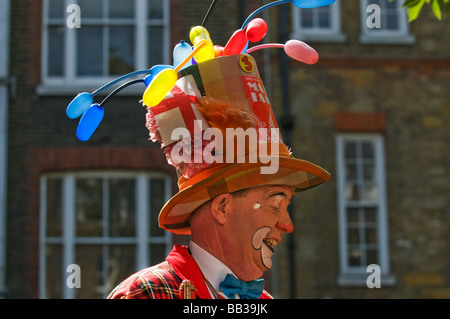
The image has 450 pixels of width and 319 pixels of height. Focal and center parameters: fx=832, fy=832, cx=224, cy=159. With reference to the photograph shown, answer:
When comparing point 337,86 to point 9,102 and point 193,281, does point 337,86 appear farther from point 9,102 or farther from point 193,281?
point 193,281

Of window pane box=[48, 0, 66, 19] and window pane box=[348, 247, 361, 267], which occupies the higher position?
window pane box=[48, 0, 66, 19]

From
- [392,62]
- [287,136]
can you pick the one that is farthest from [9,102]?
[392,62]

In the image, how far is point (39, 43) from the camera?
10898mm

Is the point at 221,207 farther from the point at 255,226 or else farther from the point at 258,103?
the point at 258,103

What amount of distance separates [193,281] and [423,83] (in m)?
8.78

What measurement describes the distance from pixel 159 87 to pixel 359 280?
8.15 m

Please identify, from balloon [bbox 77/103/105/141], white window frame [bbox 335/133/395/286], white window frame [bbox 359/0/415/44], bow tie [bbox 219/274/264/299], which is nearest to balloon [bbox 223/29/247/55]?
balloon [bbox 77/103/105/141]

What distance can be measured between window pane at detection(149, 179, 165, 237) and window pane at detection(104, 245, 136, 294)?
0.35m

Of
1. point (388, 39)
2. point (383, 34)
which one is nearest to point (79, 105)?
point (388, 39)

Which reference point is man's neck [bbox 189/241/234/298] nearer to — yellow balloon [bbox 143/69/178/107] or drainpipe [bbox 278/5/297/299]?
yellow balloon [bbox 143/69/178/107]

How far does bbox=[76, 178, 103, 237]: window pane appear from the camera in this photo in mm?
10469

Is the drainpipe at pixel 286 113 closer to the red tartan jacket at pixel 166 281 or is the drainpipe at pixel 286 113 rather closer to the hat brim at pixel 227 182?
the hat brim at pixel 227 182

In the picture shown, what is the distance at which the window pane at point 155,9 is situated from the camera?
1113 centimetres

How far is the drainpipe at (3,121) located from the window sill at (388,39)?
4.71m
